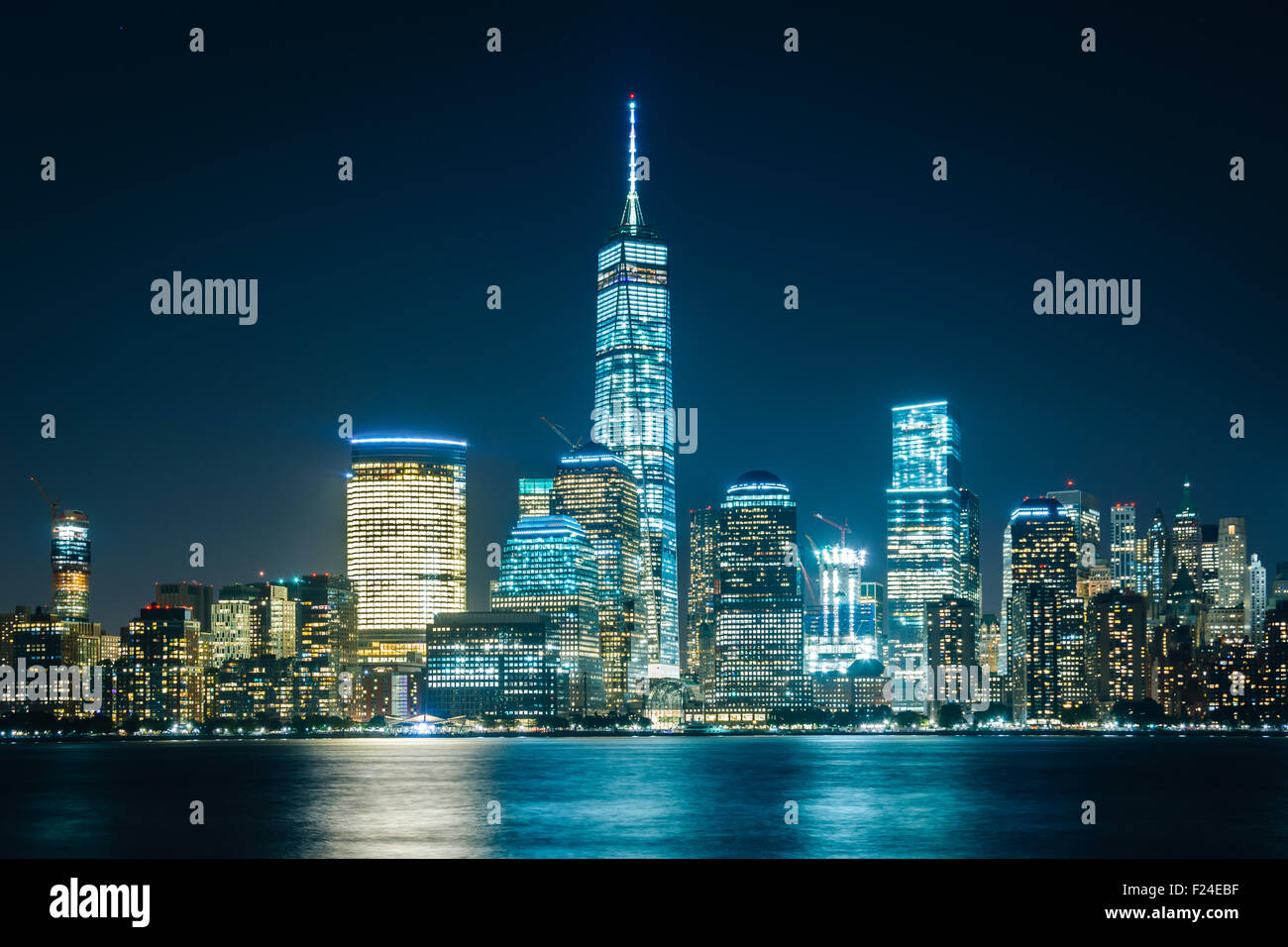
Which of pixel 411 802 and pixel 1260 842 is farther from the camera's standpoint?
pixel 411 802

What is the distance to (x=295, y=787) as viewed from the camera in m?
115

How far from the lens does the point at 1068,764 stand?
15675 centimetres

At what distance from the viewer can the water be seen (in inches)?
2729

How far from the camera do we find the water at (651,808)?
69.3 m

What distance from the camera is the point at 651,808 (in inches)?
3627
